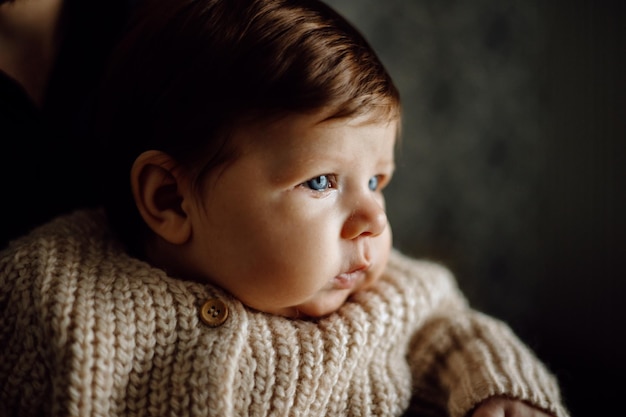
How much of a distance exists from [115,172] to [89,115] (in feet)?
0.62

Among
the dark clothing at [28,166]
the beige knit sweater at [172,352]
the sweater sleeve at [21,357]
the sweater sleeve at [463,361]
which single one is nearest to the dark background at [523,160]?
the sweater sleeve at [463,361]

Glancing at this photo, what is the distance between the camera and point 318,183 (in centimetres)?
74

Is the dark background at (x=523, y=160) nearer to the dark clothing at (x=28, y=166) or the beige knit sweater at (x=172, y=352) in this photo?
the beige knit sweater at (x=172, y=352)

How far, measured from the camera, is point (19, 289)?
707 mm

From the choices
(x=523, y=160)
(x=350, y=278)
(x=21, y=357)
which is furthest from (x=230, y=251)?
(x=523, y=160)

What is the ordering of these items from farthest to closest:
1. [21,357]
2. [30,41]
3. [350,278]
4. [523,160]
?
[523,160], [30,41], [350,278], [21,357]

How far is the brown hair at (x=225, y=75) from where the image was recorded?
2.29 feet

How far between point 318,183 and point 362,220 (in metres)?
0.08

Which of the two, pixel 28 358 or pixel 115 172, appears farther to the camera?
pixel 115 172

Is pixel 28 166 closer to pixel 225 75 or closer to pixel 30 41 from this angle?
pixel 30 41

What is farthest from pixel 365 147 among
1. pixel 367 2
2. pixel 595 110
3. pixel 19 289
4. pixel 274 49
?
pixel 595 110

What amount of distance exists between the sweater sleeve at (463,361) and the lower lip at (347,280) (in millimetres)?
139

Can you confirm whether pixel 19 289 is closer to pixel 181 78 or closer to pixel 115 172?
pixel 115 172

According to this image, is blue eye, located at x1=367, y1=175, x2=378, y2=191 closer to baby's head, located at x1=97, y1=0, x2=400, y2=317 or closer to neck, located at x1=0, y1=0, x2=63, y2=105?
baby's head, located at x1=97, y1=0, x2=400, y2=317
